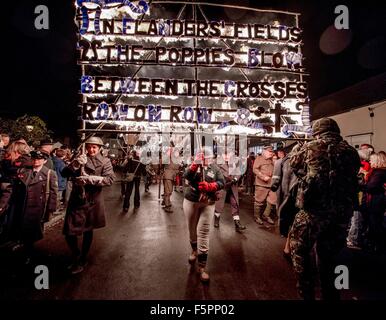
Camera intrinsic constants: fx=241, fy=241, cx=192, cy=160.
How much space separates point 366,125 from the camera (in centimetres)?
1340

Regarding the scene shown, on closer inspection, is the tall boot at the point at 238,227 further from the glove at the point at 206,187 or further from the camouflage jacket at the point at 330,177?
the camouflage jacket at the point at 330,177

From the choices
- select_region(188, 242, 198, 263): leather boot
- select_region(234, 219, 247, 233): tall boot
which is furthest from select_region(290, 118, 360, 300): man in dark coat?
select_region(234, 219, 247, 233): tall boot

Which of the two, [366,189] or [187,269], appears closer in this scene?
[187,269]

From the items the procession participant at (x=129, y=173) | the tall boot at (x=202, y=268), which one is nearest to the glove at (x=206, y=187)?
the tall boot at (x=202, y=268)

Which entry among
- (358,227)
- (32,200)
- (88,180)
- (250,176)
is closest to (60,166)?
(32,200)

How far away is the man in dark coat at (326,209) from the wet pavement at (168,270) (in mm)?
755

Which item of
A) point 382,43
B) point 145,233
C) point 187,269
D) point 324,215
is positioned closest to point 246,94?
point 324,215

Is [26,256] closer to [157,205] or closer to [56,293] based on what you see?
[56,293]

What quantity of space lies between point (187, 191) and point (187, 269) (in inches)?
55.4

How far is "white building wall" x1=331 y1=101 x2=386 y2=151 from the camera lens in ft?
40.4

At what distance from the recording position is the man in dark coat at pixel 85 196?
→ 13.2 feet

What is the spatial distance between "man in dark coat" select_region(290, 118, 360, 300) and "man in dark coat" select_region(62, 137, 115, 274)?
3214 millimetres

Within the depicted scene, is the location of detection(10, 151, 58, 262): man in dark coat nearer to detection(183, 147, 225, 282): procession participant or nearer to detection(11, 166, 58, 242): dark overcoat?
detection(11, 166, 58, 242): dark overcoat

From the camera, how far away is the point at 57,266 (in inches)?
171
